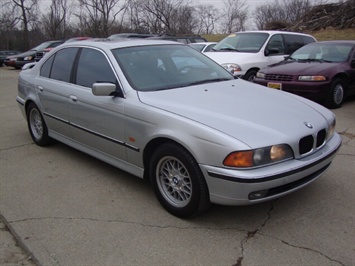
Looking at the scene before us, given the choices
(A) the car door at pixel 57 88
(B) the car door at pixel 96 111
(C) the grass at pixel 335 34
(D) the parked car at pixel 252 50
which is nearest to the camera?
(B) the car door at pixel 96 111

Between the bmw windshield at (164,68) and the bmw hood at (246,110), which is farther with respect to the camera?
the bmw windshield at (164,68)

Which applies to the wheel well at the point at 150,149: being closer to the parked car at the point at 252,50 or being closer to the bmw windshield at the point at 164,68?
the bmw windshield at the point at 164,68

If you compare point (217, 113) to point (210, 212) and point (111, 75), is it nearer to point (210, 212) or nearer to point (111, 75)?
point (210, 212)

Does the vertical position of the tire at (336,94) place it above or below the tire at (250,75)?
below

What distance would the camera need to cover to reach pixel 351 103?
8234 mm

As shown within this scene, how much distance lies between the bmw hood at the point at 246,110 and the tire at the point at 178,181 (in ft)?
1.15

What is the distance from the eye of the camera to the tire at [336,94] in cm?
745

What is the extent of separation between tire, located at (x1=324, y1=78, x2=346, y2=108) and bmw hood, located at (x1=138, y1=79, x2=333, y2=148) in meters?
3.95

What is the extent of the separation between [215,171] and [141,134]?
0.91 meters

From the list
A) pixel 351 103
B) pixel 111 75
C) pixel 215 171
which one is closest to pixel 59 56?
pixel 111 75

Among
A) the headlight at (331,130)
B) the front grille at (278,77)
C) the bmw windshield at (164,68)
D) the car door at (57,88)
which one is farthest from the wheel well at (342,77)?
the car door at (57,88)

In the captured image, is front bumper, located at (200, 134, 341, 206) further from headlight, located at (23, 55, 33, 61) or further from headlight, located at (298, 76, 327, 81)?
headlight, located at (23, 55, 33, 61)

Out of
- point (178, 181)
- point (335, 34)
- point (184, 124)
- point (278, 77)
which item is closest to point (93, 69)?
point (184, 124)

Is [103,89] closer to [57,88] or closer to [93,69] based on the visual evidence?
[93,69]
